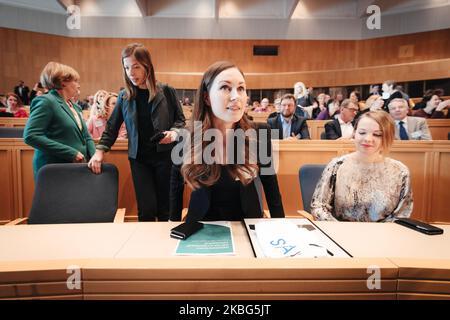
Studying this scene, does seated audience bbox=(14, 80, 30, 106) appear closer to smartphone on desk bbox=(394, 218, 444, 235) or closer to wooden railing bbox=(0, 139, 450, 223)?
wooden railing bbox=(0, 139, 450, 223)

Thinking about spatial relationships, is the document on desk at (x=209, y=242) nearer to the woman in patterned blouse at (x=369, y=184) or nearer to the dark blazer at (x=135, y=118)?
the woman in patterned blouse at (x=369, y=184)

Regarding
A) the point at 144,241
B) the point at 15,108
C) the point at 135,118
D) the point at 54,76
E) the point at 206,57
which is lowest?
the point at 144,241

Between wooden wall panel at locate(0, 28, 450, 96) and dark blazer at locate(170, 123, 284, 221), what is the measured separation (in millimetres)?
10342

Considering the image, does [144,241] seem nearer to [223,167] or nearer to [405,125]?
[223,167]

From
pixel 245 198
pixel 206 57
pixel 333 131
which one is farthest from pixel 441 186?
pixel 206 57

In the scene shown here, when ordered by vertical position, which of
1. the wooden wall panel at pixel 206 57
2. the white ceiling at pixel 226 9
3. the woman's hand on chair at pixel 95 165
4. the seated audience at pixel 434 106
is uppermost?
the white ceiling at pixel 226 9

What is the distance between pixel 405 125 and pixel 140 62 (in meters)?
3.13

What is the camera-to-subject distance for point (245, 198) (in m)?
1.33

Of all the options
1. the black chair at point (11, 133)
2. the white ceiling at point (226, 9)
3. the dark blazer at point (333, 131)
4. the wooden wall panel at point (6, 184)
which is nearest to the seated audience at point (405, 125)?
the dark blazer at point (333, 131)

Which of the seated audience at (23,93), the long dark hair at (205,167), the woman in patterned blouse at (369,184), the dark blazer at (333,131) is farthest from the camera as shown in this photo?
the seated audience at (23,93)

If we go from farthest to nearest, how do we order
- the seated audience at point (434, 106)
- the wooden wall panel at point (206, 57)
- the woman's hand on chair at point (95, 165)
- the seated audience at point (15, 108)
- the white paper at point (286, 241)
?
the wooden wall panel at point (206, 57), the seated audience at point (15, 108), the seated audience at point (434, 106), the woman's hand on chair at point (95, 165), the white paper at point (286, 241)

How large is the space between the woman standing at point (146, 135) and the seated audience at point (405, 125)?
2.78 metres

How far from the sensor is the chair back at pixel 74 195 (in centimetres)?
160
